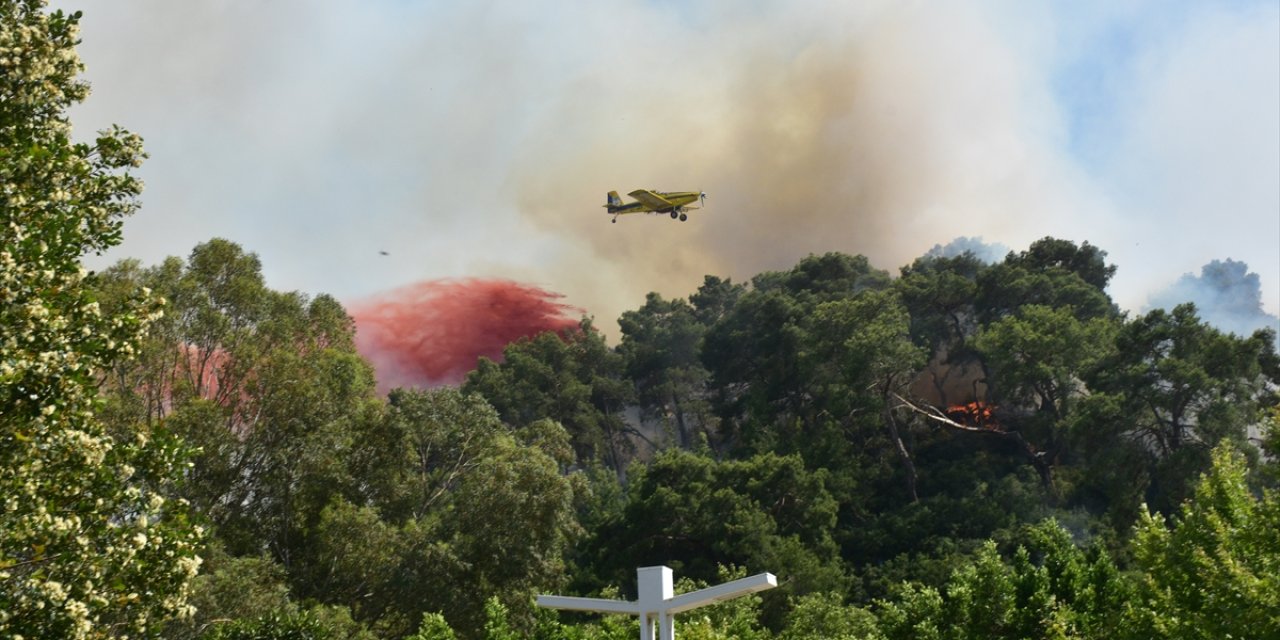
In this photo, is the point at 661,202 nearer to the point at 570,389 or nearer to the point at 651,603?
the point at 570,389

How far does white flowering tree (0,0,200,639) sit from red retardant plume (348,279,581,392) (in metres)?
75.2

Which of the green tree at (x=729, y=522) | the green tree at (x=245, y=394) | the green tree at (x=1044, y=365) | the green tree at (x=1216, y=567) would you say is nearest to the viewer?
the green tree at (x=1216, y=567)

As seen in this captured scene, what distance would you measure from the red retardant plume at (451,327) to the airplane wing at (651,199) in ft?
119

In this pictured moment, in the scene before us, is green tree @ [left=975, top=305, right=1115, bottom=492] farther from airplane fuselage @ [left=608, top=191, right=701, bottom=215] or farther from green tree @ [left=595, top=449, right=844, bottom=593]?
airplane fuselage @ [left=608, top=191, right=701, bottom=215]

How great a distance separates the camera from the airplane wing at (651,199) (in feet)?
187

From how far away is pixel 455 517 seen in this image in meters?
43.3

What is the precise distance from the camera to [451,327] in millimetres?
96500

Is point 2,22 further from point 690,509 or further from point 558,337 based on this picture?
point 558,337

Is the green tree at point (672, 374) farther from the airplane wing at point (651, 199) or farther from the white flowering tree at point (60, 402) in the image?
the white flowering tree at point (60, 402)

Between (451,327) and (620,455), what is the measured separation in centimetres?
1740

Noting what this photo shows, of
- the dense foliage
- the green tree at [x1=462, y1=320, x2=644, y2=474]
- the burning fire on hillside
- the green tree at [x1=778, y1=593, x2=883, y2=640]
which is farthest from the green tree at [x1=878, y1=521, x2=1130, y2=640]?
the green tree at [x1=462, y1=320, x2=644, y2=474]

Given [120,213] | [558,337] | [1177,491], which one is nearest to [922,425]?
[1177,491]

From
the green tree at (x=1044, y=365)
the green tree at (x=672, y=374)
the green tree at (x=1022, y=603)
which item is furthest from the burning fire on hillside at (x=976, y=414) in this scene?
the green tree at (x=1022, y=603)

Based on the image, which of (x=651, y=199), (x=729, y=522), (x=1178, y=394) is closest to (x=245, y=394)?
(x=651, y=199)
